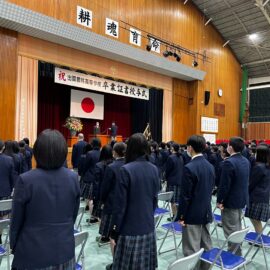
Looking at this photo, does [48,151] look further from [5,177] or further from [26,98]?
[26,98]

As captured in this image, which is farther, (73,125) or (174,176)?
(73,125)

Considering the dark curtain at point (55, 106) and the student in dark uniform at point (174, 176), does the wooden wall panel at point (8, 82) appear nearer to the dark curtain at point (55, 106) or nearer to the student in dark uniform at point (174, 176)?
the dark curtain at point (55, 106)

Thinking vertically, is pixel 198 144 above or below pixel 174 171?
above

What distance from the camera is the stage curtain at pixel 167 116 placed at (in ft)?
44.8

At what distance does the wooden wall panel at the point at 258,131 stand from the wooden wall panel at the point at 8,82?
49.1 ft

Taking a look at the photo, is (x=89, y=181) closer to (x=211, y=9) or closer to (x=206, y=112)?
(x=206, y=112)

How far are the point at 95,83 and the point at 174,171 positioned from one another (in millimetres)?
6512

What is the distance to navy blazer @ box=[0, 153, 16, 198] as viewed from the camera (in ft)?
11.3

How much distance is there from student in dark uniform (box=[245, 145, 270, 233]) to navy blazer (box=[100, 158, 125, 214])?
5.75 feet

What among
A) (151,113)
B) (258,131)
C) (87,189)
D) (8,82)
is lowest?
(87,189)

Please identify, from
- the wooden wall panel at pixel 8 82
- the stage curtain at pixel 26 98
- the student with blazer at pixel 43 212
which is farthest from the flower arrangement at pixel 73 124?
the student with blazer at pixel 43 212

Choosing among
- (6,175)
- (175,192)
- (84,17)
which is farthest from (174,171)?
(84,17)

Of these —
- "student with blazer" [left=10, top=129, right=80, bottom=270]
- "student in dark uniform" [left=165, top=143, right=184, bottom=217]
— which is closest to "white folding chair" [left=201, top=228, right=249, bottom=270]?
"student with blazer" [left=10, top=129, right=80, bottom=270]

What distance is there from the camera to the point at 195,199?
2.57 metres
